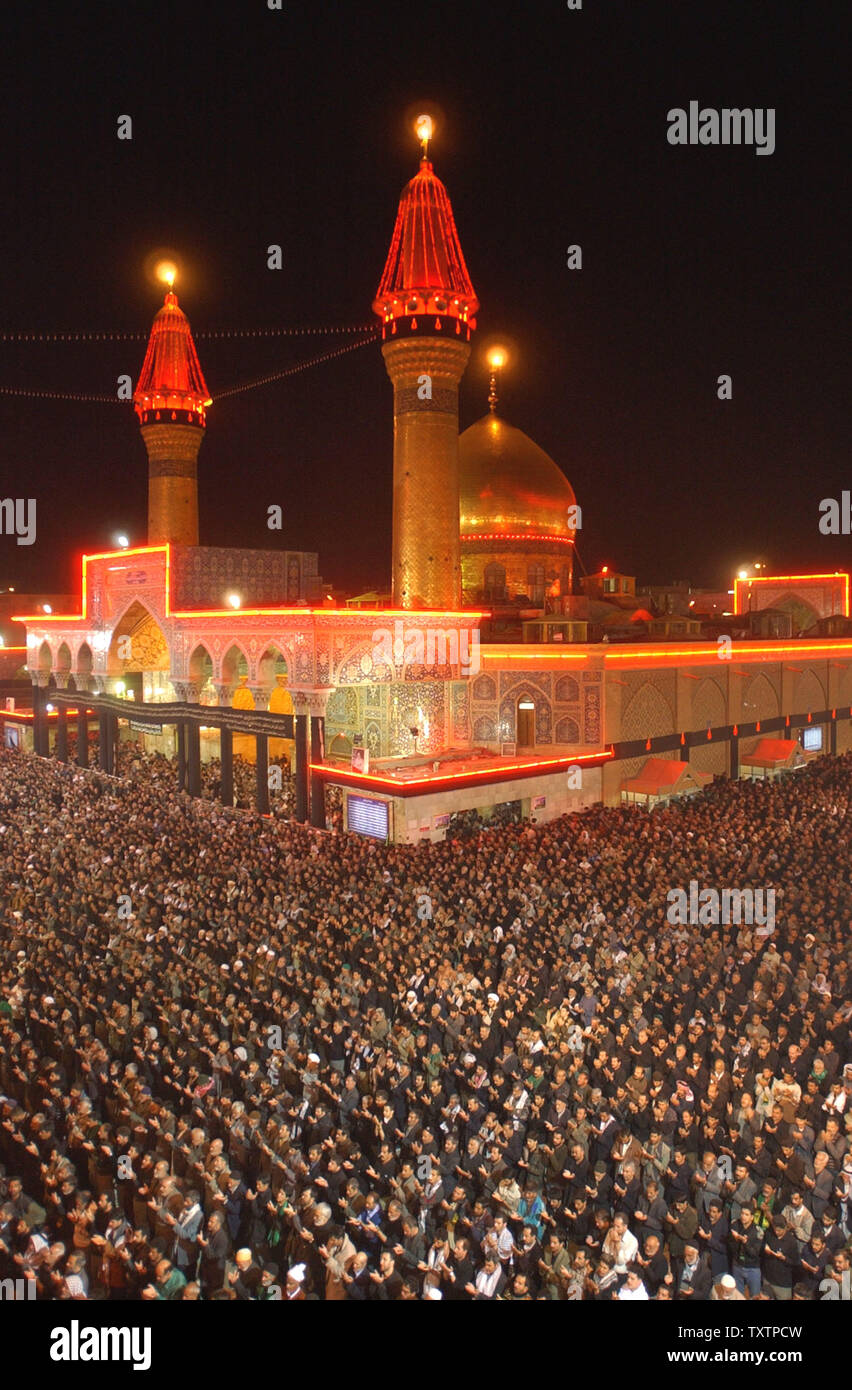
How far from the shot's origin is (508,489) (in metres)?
32.5

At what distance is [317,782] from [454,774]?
3255 mm

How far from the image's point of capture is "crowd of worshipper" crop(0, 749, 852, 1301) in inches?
248

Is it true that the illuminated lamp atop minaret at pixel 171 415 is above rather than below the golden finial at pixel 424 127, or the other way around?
below

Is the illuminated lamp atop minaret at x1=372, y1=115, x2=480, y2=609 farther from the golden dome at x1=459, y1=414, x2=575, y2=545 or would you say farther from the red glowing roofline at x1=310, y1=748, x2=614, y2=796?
the golden dome at x1=459, y1=414, x2=575, y2=545

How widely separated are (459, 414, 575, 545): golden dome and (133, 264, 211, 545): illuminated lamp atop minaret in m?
9.74

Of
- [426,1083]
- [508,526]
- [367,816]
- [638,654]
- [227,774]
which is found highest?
[508,526]

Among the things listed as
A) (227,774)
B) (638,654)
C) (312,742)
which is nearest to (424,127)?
(638,654)

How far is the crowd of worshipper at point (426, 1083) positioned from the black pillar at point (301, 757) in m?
5.96

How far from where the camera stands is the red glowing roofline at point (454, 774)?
61.4ft

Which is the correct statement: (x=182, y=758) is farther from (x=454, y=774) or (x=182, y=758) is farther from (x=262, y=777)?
(x=454, y=774)

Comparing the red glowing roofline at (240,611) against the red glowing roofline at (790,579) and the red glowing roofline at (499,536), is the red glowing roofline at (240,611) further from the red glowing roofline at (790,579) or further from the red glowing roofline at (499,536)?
the red glowing roofline at (790,579)

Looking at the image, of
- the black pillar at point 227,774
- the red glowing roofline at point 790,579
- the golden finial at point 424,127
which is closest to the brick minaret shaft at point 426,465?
the golden finial at point 424,127

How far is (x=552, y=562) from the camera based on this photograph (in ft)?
109

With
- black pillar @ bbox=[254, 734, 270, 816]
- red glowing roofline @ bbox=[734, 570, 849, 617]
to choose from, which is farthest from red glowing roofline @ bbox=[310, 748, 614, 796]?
red glowing roofline @ bbox=[734, 570, 849, 617]
